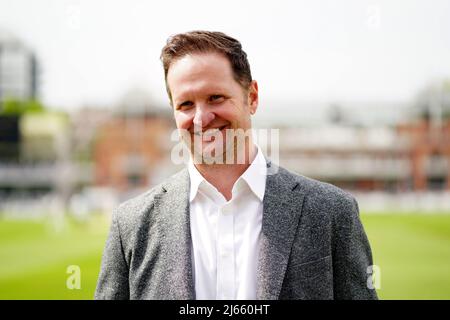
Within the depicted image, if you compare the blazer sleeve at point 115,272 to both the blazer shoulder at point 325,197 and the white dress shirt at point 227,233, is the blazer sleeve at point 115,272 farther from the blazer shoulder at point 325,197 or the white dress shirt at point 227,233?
the blazer shoulder at point 325,197

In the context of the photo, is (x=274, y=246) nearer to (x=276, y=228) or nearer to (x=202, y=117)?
(x=276, y=228)

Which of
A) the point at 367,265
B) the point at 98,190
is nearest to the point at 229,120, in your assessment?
the point at 367,265

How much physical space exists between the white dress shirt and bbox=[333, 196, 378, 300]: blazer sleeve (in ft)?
1.08

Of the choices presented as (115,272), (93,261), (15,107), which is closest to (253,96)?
(115,272)

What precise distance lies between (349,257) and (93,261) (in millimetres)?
15447

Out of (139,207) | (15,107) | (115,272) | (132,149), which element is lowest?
(115,272)

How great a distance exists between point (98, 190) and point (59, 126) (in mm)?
11720

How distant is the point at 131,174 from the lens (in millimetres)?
62438

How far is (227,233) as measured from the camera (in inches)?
84.3

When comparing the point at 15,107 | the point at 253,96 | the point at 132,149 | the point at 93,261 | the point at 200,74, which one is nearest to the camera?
the point at 200,74

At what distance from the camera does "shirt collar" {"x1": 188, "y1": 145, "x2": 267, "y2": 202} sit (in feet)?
7.22

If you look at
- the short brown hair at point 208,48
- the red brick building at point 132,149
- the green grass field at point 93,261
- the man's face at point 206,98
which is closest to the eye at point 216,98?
the man's face at point 206,98

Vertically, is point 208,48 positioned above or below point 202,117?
above

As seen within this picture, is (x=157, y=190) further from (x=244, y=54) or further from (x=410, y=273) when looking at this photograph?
(x=410, y=273)
